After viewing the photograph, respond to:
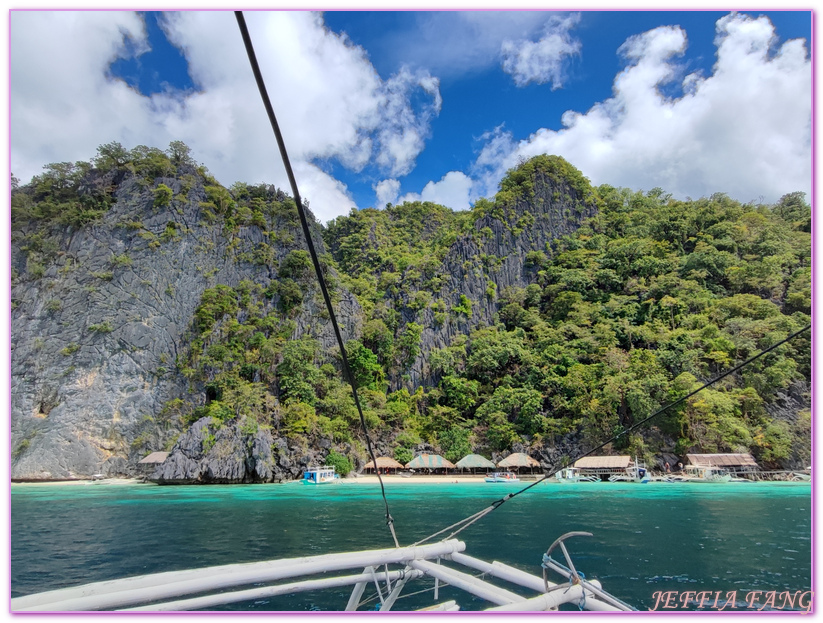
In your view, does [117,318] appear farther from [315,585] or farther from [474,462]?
[315,585]

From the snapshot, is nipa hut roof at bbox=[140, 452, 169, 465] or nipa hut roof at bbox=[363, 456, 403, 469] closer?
nipa hut roof at bbox=[140, 452, 169, 465]

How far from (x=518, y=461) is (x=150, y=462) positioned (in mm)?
25467

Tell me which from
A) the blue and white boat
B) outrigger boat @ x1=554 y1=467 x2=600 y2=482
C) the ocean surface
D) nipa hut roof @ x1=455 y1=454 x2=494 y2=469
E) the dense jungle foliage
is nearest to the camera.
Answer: the ocean surface

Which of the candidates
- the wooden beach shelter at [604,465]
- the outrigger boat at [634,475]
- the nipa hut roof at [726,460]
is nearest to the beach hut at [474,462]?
the wooden beach shelter at [604,465]

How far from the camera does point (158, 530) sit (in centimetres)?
1274

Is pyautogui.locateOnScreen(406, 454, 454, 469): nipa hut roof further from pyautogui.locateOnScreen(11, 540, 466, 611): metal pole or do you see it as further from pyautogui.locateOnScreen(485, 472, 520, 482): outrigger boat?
pyautogui.locateOnScreen(11, 540, 466, 611): metal pole

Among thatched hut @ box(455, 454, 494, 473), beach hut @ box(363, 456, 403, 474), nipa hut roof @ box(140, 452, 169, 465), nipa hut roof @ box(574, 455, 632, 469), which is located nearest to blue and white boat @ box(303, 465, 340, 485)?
beach hut @ box(363, 456, 403, 474)

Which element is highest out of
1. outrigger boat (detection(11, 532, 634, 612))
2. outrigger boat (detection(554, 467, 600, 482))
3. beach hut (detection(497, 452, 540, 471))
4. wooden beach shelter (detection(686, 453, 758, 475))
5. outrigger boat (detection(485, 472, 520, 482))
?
outrigger boat (detection(11, 532, 634, 612))

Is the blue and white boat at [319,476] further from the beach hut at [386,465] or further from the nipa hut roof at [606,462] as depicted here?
the nipa hut roof at [606,462]

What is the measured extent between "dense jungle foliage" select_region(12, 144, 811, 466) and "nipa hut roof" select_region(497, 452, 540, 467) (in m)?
1.46

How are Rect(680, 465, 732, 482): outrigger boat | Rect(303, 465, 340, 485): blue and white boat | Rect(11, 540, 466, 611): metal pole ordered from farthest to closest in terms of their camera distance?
Rect(303, 465, 340, 485): blue and white boat → Rect(680, 465, 732, 482): outrigger boat → Rect(11, 540, 466, 611): metal pole

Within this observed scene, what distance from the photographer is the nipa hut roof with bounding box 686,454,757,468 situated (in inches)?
1046

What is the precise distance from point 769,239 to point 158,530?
159 ft

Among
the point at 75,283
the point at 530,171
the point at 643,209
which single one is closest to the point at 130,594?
the point at 75,283
